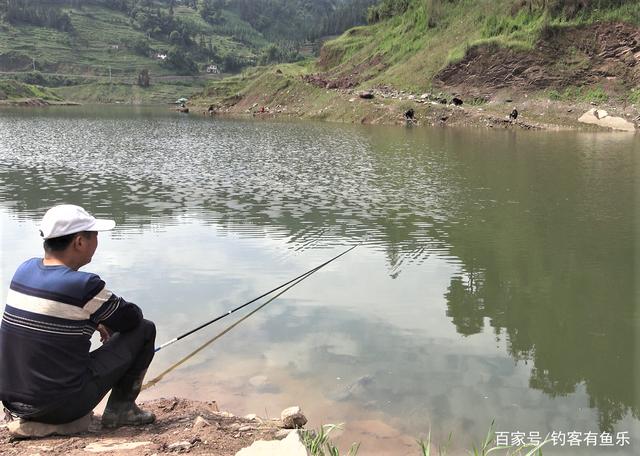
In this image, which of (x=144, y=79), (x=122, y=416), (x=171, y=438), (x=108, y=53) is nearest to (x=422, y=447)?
(x=171, y=438)

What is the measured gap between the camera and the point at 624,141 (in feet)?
103

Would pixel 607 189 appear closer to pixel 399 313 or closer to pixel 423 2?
pixel 399 313

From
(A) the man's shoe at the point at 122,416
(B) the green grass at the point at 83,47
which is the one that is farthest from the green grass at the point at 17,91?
(A) the man's shoe at the point at 122,416

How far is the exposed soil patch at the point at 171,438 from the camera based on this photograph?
407 centimetres

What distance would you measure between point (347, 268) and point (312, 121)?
43.9 meters

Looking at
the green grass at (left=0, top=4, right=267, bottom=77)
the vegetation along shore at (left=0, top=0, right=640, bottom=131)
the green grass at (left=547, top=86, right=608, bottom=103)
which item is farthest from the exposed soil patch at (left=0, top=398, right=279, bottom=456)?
the green grass at (left=0, top=4, right=267, bottom=77)

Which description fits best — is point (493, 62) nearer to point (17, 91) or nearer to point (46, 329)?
point (46, 329)

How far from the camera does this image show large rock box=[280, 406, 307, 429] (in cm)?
500

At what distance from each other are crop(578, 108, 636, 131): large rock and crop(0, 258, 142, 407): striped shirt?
40.8 metres

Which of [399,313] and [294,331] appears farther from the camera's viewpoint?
[399,313]

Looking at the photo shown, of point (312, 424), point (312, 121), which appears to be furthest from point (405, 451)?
point (312, 121)

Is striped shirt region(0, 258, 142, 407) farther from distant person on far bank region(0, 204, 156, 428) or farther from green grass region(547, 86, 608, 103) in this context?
green grass region(547, 86, 608, 103)

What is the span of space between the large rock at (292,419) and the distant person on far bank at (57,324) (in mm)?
1579

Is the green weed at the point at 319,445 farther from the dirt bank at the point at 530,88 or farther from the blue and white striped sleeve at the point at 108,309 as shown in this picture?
the dirt bank at the point at 530,88
